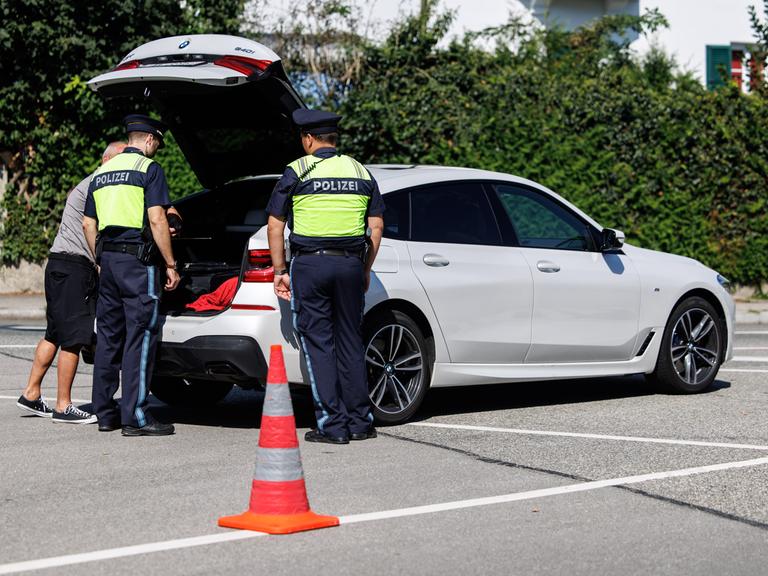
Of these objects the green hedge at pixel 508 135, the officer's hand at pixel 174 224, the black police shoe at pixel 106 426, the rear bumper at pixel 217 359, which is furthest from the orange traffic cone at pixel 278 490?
the green hedge at pixel 508 135

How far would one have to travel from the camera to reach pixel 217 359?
23.9 feet

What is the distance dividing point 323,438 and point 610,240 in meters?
2.79

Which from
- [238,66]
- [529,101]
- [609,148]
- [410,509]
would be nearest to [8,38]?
[529,101]

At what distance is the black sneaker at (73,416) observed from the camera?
7.97m

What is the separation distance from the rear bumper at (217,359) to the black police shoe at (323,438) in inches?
16.4

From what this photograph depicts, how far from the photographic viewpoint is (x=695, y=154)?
18062 millimetres

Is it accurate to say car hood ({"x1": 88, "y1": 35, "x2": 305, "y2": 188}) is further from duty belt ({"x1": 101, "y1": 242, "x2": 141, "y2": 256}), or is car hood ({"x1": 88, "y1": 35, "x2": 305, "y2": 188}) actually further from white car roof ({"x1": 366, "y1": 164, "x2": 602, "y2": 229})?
duty belt ({"x1": 101, "y1": 242, "x2": 141, "y2": 256})

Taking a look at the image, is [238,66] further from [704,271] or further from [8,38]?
[8,38]

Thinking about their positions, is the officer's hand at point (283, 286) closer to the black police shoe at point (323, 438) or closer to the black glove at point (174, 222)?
the black police shoe at point (323, 438)

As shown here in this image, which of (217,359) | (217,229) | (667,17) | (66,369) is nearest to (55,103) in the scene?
(217,229)

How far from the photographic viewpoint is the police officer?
7445 millimetres

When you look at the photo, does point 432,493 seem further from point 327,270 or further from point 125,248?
point 125,248

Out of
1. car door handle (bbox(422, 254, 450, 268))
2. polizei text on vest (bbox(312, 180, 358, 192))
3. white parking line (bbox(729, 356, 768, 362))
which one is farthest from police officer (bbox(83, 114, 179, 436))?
white parking line (bbox(729, 356, 768, 362))

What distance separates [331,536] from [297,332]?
7.49 feet
